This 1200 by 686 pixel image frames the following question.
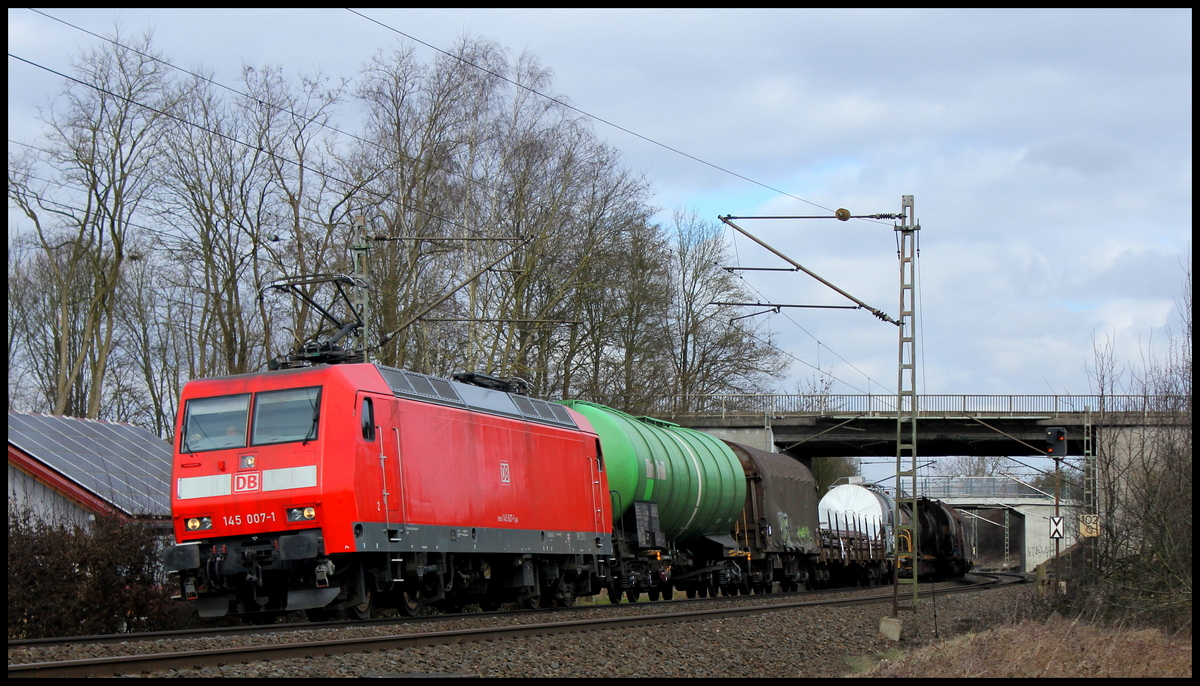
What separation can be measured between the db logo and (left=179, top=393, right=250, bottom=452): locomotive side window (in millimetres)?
393

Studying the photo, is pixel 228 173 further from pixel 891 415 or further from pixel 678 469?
pixel 891 415

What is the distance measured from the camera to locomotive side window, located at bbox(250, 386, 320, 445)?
13.9 meters

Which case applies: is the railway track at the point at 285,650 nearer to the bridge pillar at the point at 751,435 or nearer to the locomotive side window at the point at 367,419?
the locomotive side window at the point at 367,419

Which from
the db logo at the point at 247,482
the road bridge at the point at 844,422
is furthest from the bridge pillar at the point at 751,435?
the db logo at the point at 247,482

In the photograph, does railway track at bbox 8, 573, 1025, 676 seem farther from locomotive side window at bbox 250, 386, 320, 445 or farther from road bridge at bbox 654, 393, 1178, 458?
road bridge at bbox 654, 393, 1178, 458

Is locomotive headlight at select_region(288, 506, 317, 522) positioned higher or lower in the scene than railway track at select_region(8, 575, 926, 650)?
higher

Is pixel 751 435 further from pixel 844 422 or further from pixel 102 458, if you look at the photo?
pixel 102 458

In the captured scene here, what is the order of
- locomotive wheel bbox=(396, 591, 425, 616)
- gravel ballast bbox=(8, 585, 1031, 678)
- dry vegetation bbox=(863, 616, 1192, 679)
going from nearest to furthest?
gravel ballast bbox=(8, 585, 1031, 678)
dry vegetation bbox=(863, 616, 1192, 679)
locomotive wheel bbox=(396, 591, 425, 616)

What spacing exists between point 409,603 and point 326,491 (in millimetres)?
3124

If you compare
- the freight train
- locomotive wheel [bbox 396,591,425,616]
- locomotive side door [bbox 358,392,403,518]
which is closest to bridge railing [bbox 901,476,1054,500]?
the freight train

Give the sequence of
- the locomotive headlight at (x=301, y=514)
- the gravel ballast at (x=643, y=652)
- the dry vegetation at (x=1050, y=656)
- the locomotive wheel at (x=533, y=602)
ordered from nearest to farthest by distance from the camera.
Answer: the gravel ballast at (x=643, y=652)
the dry vegetation at (x=1050, y=656)
the locomotive headlight at (x=301, y=514)
the locomotive wheel at (x=533, y=602)

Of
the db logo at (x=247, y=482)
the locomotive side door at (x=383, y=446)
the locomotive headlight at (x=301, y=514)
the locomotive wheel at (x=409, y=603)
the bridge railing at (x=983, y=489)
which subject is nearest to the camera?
the locomotive headlight at (x=301, y=514)

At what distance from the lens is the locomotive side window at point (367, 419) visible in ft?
45.5

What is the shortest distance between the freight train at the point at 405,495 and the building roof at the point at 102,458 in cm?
438
